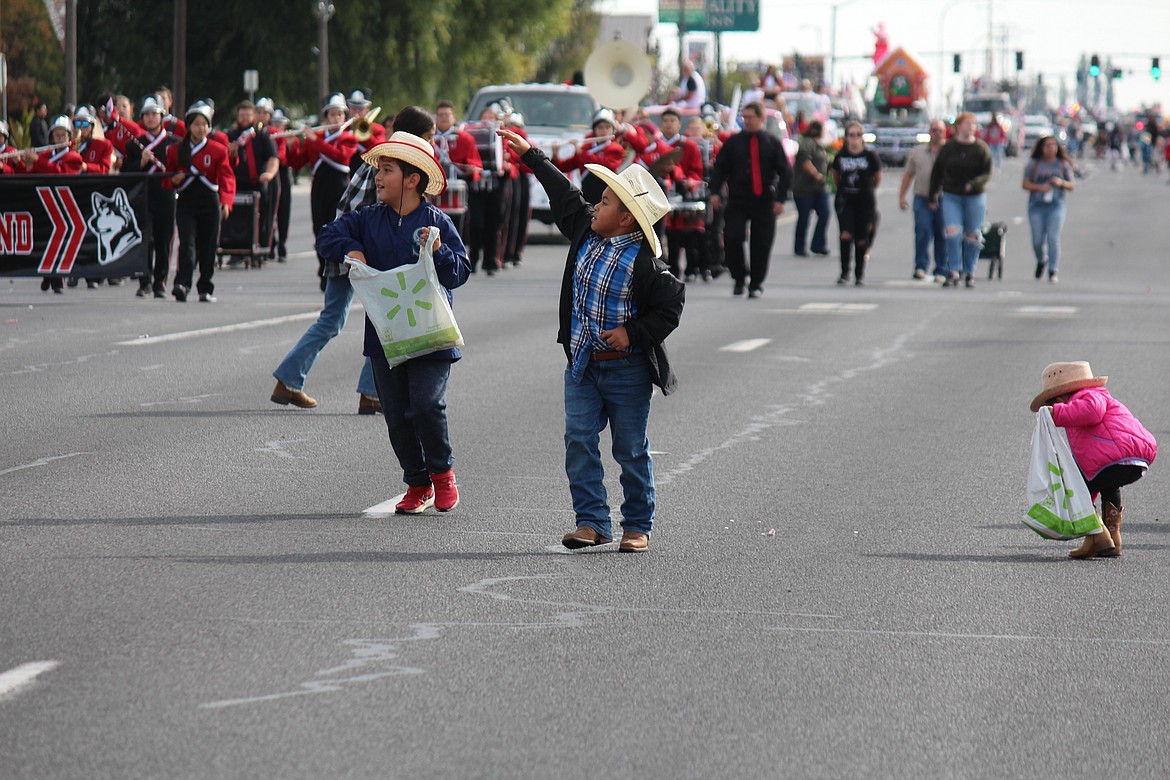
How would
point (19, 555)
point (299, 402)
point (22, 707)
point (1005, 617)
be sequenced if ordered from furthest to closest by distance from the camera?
point (299, 402) < point (19, 555) < point (1005, 617) < point (22, 707)

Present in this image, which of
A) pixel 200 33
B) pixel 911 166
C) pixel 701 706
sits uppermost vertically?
pixel 200 33

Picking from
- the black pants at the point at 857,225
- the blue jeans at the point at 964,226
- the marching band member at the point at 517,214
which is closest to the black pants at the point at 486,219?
the marching band member at the point at 517,214

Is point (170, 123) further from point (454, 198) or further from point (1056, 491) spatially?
point (1056, 491)

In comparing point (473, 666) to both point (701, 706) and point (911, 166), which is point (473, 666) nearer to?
point (701, 706)

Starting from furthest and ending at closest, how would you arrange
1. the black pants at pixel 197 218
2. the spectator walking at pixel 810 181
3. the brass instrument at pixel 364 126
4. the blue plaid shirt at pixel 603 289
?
the spectator walking at pixel 810 181 → the brass instrument at pixel 364 126 → the black pants at pixel 197 218 → the blue plaid shirt at pixel 603 289

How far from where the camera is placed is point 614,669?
18.7ft

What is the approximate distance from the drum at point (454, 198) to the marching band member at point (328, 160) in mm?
1850

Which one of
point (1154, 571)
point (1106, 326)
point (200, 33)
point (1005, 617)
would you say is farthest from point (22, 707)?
point (200, 33)

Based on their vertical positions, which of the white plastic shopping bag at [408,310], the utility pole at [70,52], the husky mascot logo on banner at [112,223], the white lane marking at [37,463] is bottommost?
the white lane marking at [37,463]

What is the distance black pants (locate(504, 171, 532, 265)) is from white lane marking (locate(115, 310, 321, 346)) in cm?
719

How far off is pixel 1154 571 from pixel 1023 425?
13.4 feet

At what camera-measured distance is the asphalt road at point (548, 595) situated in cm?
498

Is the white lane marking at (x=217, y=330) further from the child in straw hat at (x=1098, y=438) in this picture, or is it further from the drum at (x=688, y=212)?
the child in straw hat at (x=1098, y=438)

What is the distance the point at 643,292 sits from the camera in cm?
728
